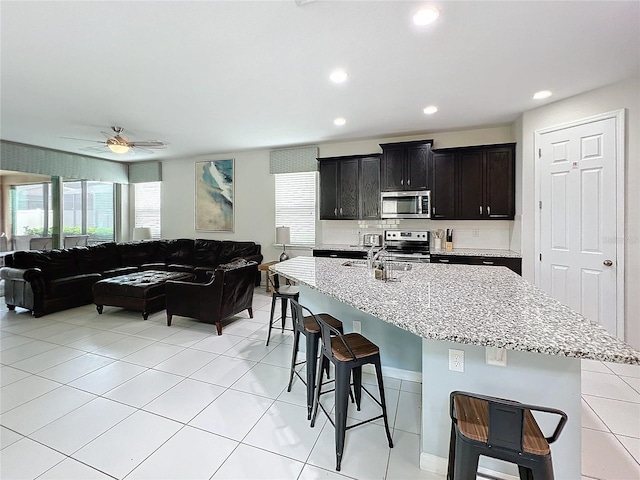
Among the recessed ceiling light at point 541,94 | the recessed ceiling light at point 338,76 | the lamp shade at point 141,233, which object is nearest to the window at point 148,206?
the lamp shade at point 141,233

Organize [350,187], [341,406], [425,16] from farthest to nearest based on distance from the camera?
[350,187]
[425,16]
[341,406]

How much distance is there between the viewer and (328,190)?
5301mm

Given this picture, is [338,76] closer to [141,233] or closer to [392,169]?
[392,169]

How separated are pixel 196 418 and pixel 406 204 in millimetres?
3923

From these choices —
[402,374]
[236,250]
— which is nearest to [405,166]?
[402,374]

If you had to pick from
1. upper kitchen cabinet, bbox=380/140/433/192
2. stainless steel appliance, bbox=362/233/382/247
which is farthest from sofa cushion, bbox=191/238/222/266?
upper kitchen cabinet, bbox=380/140/433/192

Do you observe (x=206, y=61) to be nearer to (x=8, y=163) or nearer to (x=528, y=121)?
(x=528, y=121)

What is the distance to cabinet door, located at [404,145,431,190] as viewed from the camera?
4645 millimetres

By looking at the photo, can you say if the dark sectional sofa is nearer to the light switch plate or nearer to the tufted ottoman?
the tufted ottoman

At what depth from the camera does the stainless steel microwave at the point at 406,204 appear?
15.2ft

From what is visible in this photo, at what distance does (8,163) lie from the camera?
5.16 metres

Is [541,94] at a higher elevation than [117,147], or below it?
higher

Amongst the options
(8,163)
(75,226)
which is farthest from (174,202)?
(8,163)

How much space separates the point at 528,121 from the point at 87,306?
272 inches
